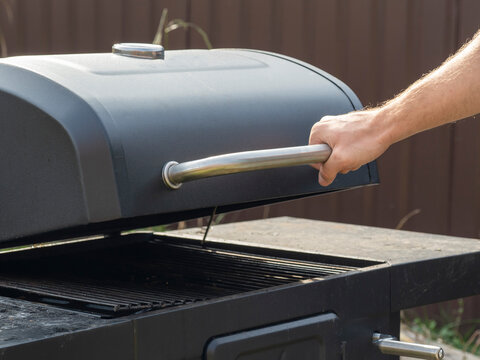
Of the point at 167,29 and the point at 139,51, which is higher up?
the point at 167,29

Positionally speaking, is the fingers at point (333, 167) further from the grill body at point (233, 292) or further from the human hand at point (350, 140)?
the grill body at point (233, 292)

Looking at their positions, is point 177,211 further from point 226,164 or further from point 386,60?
point 386,60

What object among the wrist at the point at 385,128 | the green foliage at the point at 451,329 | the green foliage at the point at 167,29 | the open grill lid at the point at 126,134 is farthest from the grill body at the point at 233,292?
the green foliage at the point at 451,329

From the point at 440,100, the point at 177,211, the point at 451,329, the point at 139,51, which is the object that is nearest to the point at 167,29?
the point at 139,51

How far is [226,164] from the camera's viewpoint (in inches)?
60.0

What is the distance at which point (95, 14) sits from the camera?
19.1ft

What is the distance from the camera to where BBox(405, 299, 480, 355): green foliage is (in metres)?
4.57

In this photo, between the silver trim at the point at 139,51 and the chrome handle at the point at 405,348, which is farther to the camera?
the silver trim at the point at 139,51

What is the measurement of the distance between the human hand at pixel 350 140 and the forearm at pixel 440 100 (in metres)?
0.02

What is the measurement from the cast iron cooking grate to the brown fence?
9.66ft

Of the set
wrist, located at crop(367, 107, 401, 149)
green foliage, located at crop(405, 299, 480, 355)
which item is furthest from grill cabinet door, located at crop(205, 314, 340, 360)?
green foliage, located at crop(405, 299, 480, 355)

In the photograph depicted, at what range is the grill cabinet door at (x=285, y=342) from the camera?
152 cm

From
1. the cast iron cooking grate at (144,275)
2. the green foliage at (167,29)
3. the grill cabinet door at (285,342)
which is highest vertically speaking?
the green foliage at (167,29)

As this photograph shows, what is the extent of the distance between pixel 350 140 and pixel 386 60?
346 cm
